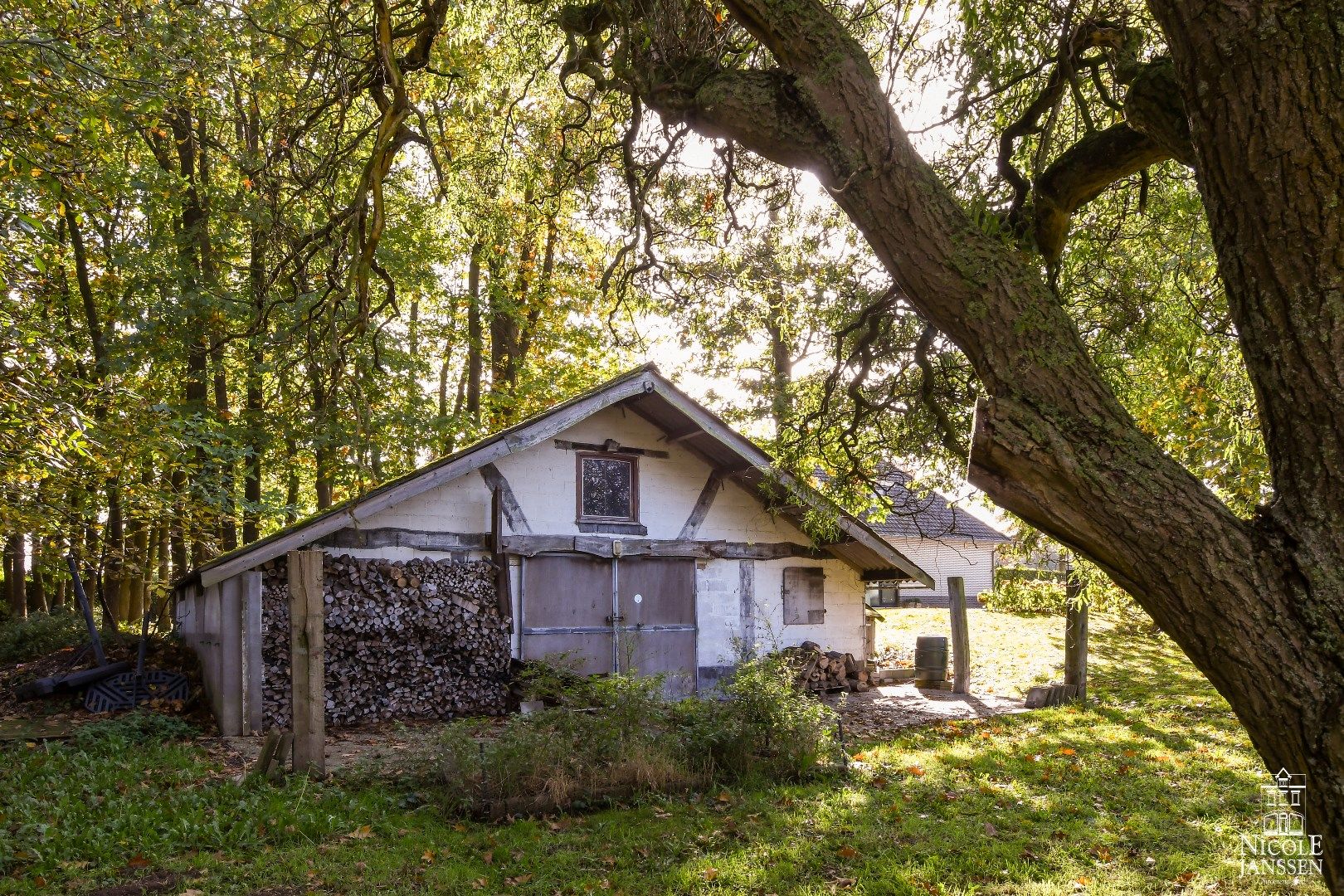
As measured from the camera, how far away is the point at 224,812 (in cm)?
668

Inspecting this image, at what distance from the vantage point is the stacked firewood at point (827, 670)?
13992 millimetres

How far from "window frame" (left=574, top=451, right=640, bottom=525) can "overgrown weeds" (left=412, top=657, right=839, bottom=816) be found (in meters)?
4.08

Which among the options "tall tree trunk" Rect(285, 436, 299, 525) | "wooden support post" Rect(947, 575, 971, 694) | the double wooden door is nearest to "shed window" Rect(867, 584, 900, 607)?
"wooden support post" Rect(947, 575, 971, 694)

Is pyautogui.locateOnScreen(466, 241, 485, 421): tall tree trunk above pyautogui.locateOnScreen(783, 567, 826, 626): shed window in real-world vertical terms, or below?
above

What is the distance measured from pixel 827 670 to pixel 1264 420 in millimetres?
12568

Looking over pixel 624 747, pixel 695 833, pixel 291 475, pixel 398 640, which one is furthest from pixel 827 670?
pixel 291 475

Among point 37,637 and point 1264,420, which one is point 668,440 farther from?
point 37,637

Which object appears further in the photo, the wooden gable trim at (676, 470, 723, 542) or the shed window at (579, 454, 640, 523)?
the wooden gable trim at (676, 470, 723, 542)

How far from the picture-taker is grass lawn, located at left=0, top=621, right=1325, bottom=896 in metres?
5.46

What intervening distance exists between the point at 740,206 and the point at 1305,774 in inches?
256

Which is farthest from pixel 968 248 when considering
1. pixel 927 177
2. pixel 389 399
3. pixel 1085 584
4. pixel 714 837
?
pixel 389 399

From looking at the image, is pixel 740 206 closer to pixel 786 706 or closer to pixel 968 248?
pixel 786 706

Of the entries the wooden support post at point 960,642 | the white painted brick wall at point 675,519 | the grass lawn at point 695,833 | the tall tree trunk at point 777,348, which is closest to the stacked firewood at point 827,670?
the white painted brick wall at point 675,519

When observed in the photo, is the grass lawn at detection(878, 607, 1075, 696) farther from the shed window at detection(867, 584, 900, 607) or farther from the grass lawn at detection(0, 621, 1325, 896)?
the grass lawn at detection(0, 621, 1325, 896)
